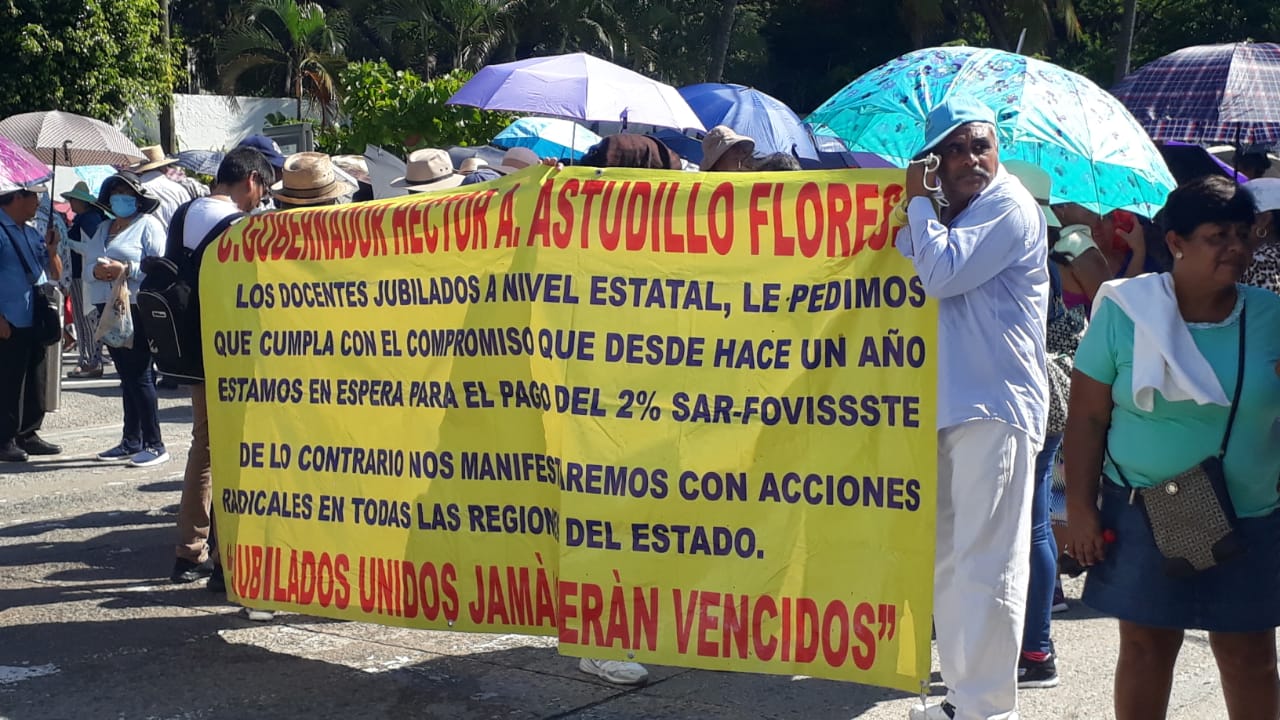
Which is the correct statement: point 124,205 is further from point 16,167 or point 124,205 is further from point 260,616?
point 260,616

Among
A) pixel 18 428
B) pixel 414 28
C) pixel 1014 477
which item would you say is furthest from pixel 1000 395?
pixel 414 28

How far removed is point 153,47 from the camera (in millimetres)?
22031

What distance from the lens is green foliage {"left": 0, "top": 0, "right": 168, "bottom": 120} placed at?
1984cm

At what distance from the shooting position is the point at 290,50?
34.7 m

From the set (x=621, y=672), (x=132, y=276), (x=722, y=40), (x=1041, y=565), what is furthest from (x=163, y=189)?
(x=722, y=40)

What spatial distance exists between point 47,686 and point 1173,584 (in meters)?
3.68

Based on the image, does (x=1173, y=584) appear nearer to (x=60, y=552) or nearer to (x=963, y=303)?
(x=963, y=303)

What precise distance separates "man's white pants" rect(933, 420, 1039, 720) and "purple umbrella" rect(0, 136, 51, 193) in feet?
36.2

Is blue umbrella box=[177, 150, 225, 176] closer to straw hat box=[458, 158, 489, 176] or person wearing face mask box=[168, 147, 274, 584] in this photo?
straw hat box=[458, 158, 489, 176]

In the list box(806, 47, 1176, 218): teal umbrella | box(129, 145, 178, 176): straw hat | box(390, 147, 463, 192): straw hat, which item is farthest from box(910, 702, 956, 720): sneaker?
box(129, 145, 178, 176): straw hat

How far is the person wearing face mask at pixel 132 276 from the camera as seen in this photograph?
914 centimetres

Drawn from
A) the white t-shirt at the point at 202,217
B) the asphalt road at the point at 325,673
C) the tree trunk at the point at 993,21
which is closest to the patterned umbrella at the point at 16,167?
the asphalt road at the point at 325,673

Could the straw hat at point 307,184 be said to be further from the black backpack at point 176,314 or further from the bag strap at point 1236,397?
the bag strap at point 1236,397

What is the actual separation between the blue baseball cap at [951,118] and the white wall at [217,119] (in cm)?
2848
